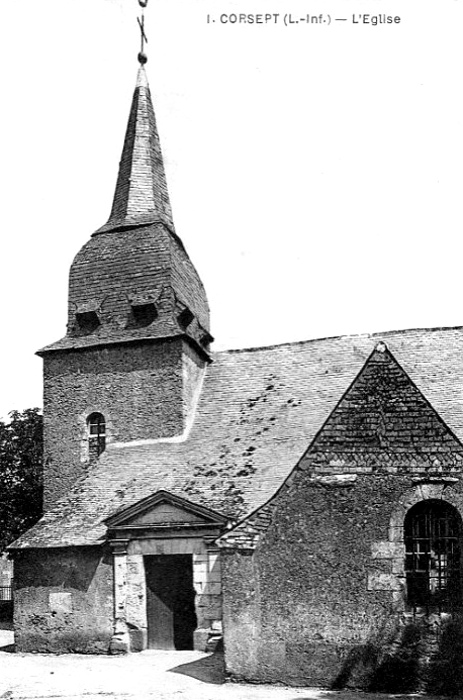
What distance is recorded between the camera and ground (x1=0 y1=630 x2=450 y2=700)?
11.5m

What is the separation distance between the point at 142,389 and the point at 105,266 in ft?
13.3

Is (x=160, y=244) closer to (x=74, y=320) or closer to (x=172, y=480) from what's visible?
(x=74, y=320)

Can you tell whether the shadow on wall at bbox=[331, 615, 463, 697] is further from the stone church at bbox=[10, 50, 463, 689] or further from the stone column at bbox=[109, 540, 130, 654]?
the stone column at bbox=[109, 540, 130, 654]

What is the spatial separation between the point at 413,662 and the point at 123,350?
46.5ft

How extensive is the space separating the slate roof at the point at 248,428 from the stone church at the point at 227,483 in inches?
2.2

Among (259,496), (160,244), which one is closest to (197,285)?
(160,244)

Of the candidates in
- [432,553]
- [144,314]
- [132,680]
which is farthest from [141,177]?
[432,553]

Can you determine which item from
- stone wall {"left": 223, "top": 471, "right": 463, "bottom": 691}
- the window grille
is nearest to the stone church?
stone wall {"left": 223, "top": 471, "right": 463, "bottom": 691}

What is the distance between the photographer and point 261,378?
78.2 ft

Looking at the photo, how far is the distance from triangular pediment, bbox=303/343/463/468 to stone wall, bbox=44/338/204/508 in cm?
1033

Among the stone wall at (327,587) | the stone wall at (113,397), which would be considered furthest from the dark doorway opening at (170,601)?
the stone wall at (327,587)

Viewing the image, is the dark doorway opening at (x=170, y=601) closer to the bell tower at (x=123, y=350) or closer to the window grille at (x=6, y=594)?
the bell tower at (x=123, y=350)

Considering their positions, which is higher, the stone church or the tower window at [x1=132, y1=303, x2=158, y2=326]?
the tower window at [x1=132, y1=303, x2=158, y2=326]

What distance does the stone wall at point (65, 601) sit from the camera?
738 inches
